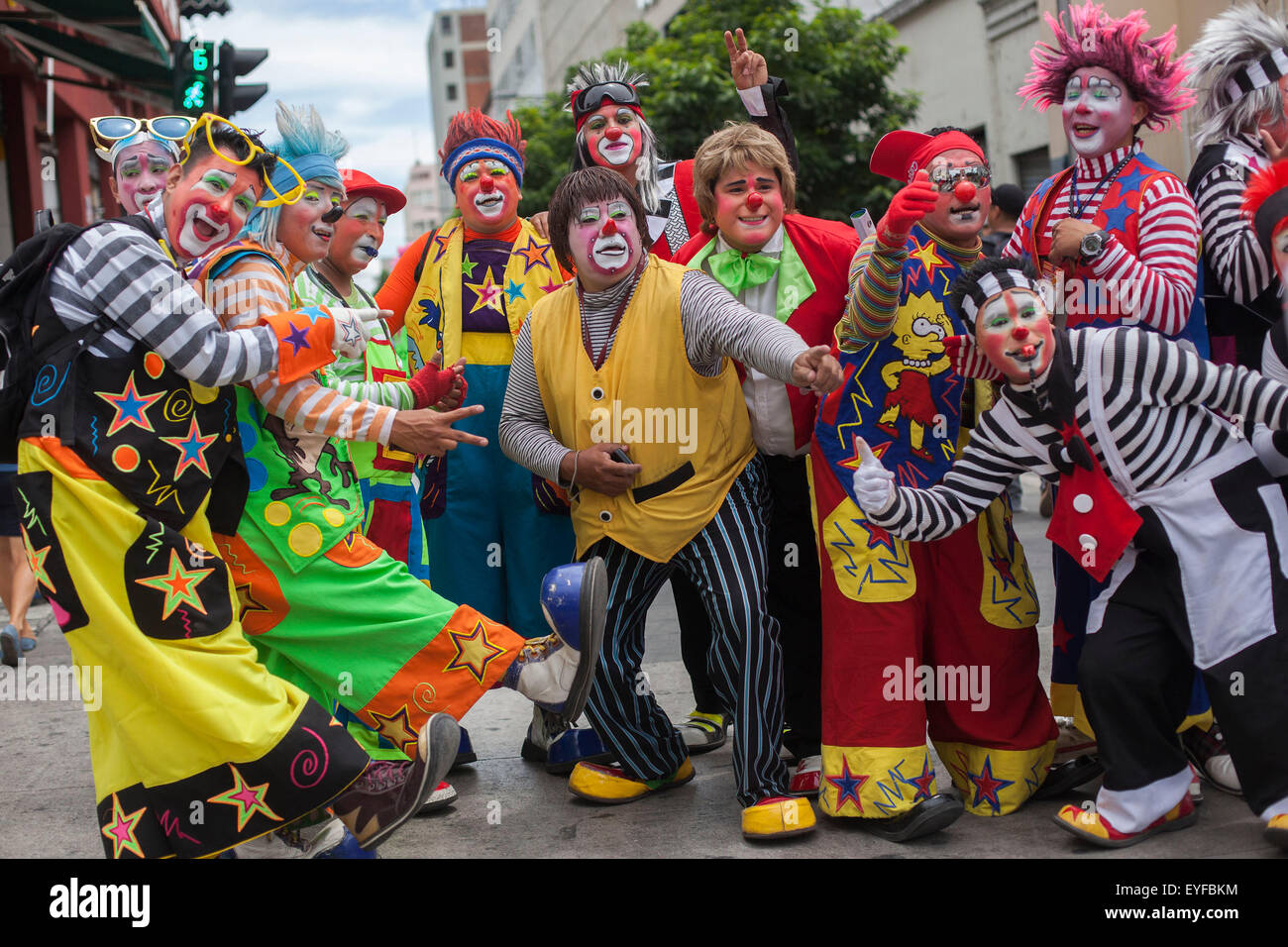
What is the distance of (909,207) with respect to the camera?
3.18m

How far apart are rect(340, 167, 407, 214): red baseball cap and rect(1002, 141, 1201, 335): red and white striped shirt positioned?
90.5 inches

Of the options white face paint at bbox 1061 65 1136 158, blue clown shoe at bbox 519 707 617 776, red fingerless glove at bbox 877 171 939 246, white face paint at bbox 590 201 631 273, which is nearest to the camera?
red fingerless glove at bbox 877 171 939 246

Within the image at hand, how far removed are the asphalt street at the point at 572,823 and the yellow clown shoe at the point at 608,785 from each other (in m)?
0.04

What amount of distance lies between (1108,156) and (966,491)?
105cm

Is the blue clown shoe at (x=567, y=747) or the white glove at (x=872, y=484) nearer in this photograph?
the white glove at (x=872, y=484)

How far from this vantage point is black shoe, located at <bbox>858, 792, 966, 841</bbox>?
331 centimetres

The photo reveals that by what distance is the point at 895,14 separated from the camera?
696 inches

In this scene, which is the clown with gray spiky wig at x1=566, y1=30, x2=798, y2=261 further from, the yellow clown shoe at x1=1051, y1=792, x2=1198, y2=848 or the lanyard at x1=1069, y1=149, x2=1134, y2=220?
the yellow clown shoe at x1=1051, y1=792, x2=1198, y2=848

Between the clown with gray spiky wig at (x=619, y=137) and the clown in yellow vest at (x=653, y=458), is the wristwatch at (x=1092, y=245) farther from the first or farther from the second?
the clown with gray spiky wig at (x=619, y=137)

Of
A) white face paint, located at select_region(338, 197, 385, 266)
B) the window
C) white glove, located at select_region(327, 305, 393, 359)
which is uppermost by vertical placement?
the window

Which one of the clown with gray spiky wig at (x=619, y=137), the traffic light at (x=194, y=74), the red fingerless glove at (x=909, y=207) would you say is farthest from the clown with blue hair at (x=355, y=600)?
the traffic light at (x=194, y=74)

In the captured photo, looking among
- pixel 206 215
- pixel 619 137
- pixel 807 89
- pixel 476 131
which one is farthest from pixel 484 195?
pixel 807 89

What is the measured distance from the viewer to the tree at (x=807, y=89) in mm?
11867

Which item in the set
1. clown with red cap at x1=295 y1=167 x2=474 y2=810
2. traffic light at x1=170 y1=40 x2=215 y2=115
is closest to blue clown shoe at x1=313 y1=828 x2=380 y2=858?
clown with red cap at x1=295 y1=167 x2=474 y2=810
